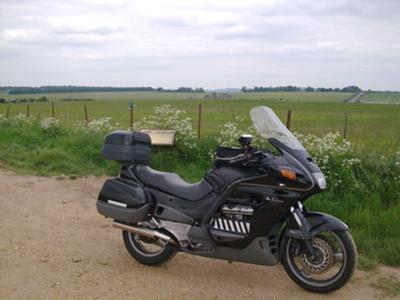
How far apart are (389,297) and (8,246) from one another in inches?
146

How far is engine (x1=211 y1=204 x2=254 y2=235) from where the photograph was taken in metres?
3.99

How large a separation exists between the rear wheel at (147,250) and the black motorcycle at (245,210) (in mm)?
11

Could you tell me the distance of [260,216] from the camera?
392 centimetres

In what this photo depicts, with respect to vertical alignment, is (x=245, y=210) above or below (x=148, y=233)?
above

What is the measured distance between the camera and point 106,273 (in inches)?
173

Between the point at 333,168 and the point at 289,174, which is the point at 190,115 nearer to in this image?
the point at 333,168

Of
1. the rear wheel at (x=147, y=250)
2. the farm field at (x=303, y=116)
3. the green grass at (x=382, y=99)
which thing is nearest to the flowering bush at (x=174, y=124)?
the farm field at (x=303, y=116)

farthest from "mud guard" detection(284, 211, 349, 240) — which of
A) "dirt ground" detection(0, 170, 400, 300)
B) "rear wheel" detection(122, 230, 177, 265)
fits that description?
"rear wheel" detection(122, 230, 177, 265)

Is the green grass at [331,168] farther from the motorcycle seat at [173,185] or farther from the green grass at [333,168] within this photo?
the motorcycle seat at [173,185]

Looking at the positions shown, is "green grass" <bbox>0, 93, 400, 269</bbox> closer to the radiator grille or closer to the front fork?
the front fork

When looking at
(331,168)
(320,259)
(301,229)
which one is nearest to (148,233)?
(301,229)

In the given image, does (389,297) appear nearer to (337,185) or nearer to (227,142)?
(337,185)

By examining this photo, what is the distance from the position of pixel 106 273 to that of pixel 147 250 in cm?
49

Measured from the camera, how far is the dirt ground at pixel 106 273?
4.00 metres
